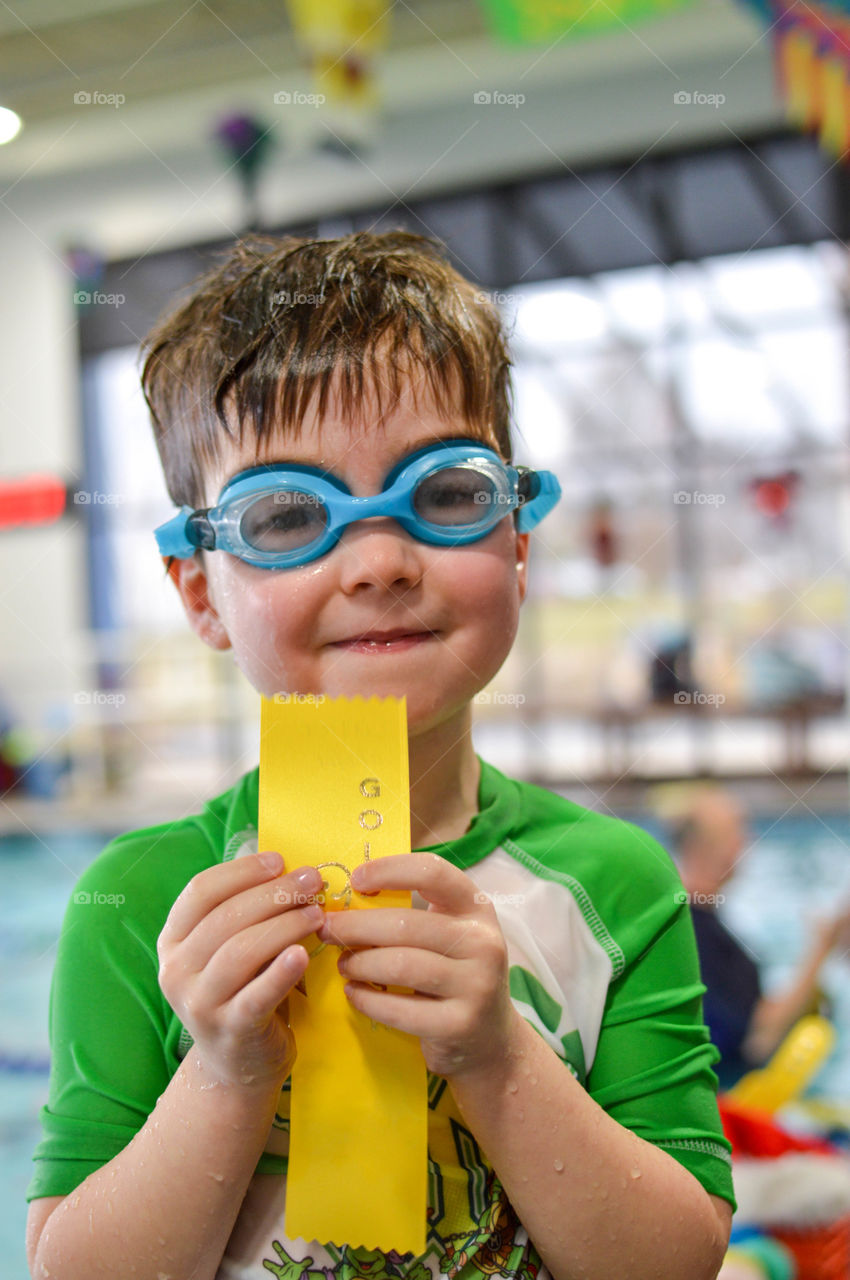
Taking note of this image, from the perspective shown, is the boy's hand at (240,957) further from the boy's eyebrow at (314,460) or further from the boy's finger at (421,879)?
the boy's eyebrow at (314,460)

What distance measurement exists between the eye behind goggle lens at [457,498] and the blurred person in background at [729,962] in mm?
767

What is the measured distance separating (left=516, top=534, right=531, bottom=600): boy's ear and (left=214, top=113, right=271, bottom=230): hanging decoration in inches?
230

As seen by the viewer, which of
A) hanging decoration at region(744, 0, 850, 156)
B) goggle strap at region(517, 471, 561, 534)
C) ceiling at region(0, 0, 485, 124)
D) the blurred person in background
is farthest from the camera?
ceiling at region(0, 0, 485, 124)

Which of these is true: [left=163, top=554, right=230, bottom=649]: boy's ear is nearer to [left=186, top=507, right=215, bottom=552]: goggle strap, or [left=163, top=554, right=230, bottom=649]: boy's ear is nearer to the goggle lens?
[left=186, top=507, right=215, bottom=552]: goggle strap

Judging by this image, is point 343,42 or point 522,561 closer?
point 522,561

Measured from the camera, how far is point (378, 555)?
2.05 ft

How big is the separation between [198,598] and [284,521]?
0.50 ft

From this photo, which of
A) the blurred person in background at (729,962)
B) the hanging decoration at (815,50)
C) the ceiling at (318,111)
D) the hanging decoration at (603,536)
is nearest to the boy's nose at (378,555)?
the blurred person in background at (729,962)

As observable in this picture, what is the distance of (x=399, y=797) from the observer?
0.56 metres

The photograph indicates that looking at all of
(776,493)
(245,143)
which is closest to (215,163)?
(245,143)

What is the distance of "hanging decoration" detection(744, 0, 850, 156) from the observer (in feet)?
8.18

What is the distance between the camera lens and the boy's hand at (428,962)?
0.53m

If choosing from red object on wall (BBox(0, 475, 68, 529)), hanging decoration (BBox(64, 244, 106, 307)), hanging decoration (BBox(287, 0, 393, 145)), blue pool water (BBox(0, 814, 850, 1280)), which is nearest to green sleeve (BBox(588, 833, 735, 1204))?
blue pool water (BBox(0, 814, 850, 1280))

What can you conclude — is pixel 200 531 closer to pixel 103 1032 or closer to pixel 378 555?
pixel 378 555
